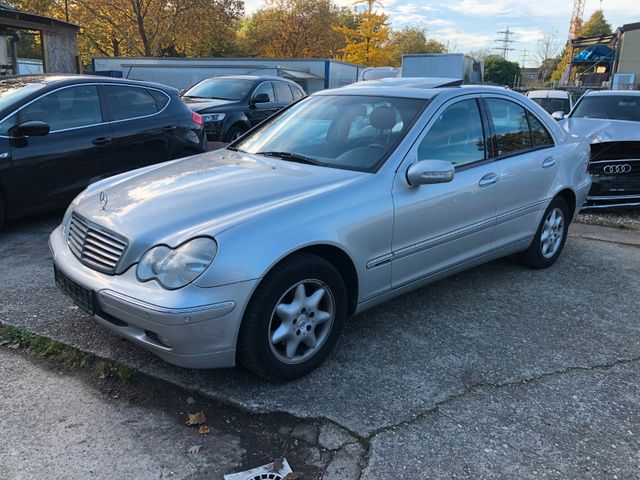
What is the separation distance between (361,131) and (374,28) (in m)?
40.0

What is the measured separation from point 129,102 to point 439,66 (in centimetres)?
1700

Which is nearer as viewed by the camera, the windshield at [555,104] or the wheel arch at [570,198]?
the wheel arch at [570,198]

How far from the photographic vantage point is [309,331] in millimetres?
3094

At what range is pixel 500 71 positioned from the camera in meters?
75.3

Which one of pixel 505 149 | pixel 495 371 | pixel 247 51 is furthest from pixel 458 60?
pixel 247 51

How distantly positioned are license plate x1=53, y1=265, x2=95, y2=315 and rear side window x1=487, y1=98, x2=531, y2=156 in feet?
10.2

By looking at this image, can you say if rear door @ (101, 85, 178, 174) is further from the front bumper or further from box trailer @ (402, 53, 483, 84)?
box trailer @ (402, 53, 483, 84)

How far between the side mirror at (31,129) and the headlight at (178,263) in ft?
11.1

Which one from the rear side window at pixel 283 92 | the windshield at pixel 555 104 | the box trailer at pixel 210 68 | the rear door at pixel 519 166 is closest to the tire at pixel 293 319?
the rear door at pixel 519 166

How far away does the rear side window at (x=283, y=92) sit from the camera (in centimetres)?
1091

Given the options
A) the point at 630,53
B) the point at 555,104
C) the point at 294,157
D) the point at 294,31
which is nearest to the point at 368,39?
the point at 294,31

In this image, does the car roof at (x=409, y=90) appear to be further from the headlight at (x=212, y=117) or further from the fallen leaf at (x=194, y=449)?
the headlight at (x=212, y=117)

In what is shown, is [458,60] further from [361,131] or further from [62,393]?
[62,393]

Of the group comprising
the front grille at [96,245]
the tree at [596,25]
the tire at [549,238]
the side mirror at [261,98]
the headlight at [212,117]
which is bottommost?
the tire at [549,238]
